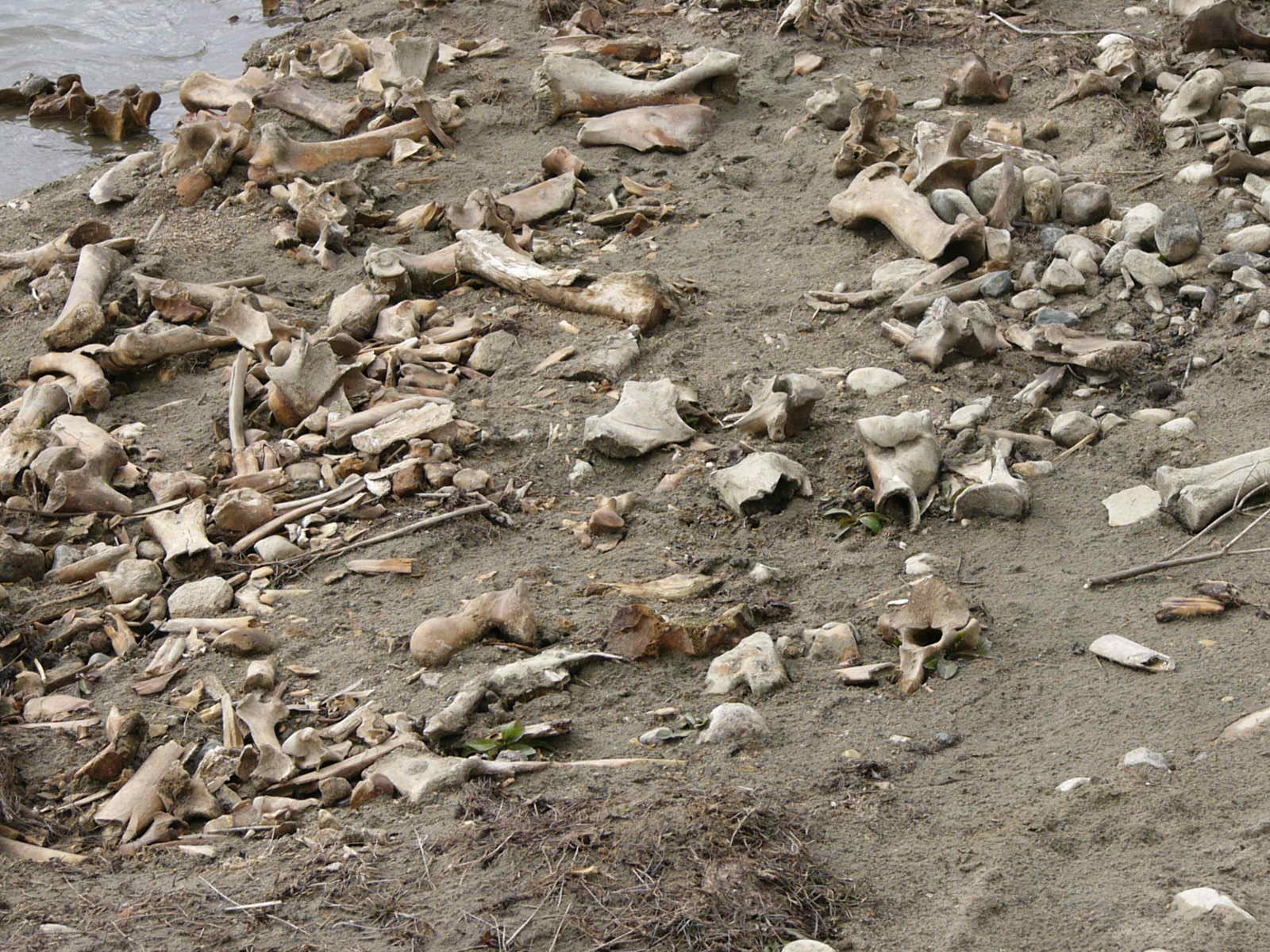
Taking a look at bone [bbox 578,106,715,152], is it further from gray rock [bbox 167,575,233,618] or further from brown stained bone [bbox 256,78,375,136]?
gray rock [bbox 167,575,233,618]

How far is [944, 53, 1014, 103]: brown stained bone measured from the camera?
596 cm

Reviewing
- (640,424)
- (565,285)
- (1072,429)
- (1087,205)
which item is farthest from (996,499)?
(565,285)

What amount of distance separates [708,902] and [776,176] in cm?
431

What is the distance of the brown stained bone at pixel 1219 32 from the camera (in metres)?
5.62

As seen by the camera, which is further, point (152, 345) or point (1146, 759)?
point (152, 345)

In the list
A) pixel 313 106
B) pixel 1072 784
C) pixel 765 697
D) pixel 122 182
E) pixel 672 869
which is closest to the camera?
pixel 672 869

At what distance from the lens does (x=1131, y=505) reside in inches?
135

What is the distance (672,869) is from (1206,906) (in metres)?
0.84

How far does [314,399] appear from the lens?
4430 millimetres

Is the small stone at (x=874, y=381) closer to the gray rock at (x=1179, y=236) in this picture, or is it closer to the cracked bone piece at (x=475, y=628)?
the gray rock at (x=1179, y=236)

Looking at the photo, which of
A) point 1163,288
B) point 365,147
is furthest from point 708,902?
point 365,147

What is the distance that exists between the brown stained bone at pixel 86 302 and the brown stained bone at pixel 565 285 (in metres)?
1.45

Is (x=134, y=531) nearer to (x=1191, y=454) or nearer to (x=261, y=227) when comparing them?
(x=261, y=227)

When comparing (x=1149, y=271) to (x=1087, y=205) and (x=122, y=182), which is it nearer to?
(x=1087, y=205)
